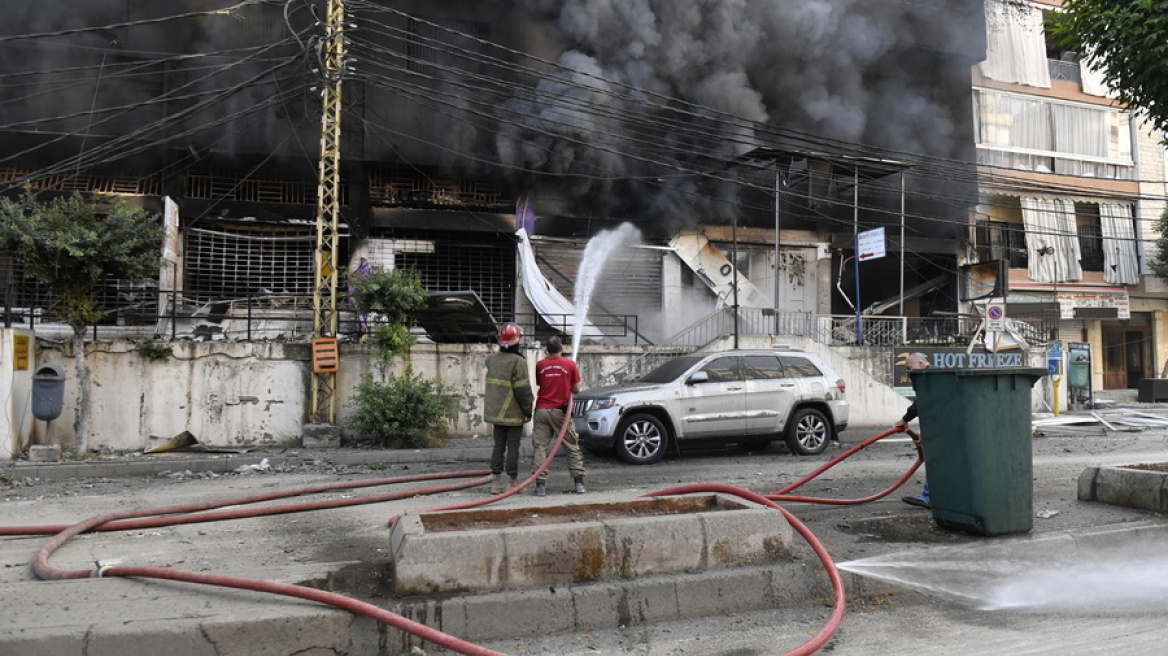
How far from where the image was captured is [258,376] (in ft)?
41.8

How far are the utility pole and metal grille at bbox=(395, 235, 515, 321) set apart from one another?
240 inches

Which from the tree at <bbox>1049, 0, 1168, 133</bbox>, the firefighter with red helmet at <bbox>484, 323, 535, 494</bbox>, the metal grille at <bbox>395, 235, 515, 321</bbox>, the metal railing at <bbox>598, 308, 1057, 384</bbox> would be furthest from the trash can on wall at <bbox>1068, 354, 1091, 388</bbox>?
the firefighter with red helmet at <bbox>484, 323, 535, 494</bbox>

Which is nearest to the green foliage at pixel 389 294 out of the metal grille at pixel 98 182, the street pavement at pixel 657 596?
the street pavement at pixel 657 596

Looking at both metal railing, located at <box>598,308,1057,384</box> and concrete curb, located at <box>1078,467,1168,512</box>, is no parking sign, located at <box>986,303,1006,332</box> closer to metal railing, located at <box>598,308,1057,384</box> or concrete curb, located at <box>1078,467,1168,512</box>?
metal railing, located at <box>598,308,1057,384</box>

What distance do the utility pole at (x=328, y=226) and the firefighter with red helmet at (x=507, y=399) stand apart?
5.75 m

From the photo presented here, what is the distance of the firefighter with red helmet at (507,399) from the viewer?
741 cm

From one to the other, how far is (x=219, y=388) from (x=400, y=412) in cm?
317

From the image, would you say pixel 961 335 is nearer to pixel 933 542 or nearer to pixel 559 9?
pixel 559 9

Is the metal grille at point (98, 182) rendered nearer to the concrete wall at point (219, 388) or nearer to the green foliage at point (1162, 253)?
the concrete wall at point (219, 388)

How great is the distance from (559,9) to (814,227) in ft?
29.6

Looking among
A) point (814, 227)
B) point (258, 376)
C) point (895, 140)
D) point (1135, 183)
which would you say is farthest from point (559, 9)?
point (1135, 183)

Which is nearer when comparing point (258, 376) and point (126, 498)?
point (126, 498)

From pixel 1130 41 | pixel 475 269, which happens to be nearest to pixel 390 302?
pixel 475 269

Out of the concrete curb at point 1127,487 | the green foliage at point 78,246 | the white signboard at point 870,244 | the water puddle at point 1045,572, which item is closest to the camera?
the water puddle at point 1045,572
